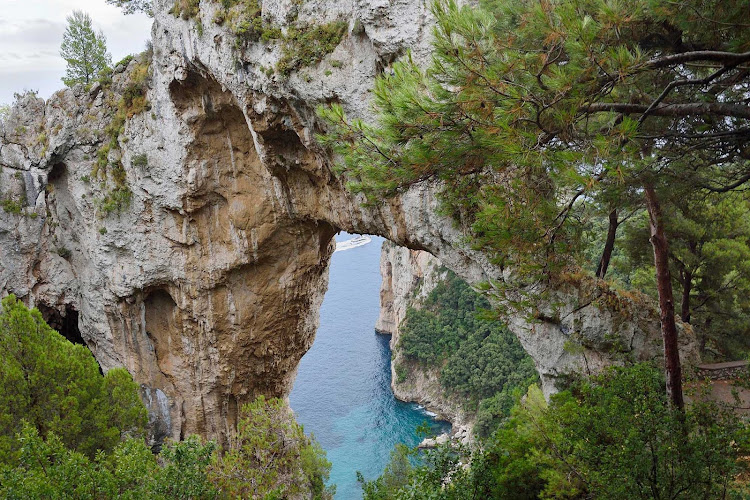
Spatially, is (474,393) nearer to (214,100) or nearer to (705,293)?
(705,293)

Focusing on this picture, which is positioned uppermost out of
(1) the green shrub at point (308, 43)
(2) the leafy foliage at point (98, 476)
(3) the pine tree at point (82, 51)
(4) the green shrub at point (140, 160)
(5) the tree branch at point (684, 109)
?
(3) the pine tree at point (82, 51)

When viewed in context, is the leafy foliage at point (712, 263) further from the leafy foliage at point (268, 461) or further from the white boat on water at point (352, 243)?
the white boat on water at point (352, 243)

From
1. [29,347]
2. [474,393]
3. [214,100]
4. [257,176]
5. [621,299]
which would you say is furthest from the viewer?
[474,393]

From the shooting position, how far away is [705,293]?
10.2m

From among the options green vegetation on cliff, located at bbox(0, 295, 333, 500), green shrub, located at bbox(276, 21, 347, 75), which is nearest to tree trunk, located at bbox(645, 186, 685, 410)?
green vegetation on cliff, located at bbox(0, 295, 333, 500)

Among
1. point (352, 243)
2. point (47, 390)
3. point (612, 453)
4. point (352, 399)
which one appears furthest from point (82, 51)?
point (352, 243)

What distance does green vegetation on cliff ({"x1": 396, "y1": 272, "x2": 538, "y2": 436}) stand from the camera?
26016 millimetres

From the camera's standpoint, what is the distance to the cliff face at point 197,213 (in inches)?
357

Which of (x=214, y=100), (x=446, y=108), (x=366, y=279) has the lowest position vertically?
(x=366, y=279)

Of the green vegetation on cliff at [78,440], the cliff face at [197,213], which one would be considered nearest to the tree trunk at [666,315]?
the cliff face at [197,213]

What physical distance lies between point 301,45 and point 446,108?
5.44 m

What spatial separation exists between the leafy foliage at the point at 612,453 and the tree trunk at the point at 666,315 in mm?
581

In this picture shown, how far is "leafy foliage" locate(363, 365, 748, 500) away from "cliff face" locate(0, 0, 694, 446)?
2817 millimetres

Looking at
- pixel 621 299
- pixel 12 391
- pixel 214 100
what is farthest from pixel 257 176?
pixel 621 299
